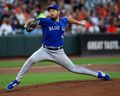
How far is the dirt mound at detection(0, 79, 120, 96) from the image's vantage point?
27.9 ft

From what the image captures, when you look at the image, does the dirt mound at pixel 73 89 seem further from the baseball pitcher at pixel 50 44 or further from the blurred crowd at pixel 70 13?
the blurred crowd at pixel 70 13

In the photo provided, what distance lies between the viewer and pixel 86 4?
2234cm

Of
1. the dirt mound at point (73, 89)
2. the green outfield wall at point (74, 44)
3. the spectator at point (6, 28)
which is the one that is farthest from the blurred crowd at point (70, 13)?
the dirt mound at point (73, 89)

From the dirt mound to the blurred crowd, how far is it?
9.44 m

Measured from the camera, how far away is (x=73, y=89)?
9055mm

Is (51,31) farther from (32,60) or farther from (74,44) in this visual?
(74,44)

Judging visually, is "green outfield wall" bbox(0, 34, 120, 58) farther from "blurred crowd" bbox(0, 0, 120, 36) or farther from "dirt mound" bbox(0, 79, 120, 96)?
"dirt mound" bbox(0, 79, 120, 96)

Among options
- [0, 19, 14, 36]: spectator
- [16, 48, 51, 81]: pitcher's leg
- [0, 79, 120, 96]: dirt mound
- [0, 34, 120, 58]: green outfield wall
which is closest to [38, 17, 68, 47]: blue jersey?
[16, 48, 51, 81]: pitcher's leg

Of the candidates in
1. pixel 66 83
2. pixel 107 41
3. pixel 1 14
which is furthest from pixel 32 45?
pixel 66 83

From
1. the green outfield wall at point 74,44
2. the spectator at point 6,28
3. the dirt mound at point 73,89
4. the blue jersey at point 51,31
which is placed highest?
the blue jersey at point 51,31

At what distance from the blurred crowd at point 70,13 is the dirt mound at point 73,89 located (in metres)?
9.44

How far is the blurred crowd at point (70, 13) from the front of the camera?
19250 millimetres

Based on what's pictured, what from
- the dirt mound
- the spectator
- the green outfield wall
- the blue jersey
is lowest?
the green outfield wall

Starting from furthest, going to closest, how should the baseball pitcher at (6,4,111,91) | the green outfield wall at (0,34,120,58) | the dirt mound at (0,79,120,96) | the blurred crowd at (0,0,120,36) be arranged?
the blurred crowd at (0,0,120,36), the green outfield wall at (0,34,120,58), the baseball pitcher at (6,4,111,91), the dirt mound at (0,79,120,96)
